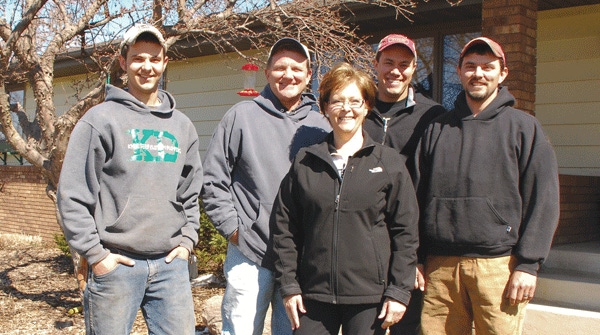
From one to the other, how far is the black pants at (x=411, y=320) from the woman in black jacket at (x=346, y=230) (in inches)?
18.6

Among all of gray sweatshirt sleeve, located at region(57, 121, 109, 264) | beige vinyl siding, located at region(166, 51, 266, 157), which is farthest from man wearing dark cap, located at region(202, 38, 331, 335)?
beige vinyl siding, located at region(166, 51, 266, 157)

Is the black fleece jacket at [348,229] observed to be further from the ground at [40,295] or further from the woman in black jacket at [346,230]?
the ground at [40,295]

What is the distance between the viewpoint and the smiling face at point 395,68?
128 inches

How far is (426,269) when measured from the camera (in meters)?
3.15

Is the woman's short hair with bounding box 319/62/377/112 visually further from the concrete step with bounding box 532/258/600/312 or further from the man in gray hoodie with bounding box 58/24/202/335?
the concrete step with bounding box 532/258/600/312

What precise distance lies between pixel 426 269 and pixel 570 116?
4.45m

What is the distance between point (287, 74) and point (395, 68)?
0.59 m

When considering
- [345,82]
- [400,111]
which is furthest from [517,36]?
[345,82]

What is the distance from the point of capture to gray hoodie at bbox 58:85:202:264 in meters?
2.74

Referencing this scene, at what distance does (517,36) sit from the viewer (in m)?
5.64

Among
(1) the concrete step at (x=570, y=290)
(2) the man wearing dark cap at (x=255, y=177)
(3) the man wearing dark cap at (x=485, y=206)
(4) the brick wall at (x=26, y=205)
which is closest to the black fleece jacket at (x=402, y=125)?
(3) the man wearing dark cap at (x=485, y=206)

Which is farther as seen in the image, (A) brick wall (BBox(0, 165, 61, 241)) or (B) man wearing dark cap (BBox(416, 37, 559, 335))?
(A) brick wall (BBox(0, 165, 61, 241))

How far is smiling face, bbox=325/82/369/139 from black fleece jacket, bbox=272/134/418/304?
120mm

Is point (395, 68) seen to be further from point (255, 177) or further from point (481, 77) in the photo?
point (255, 177)
